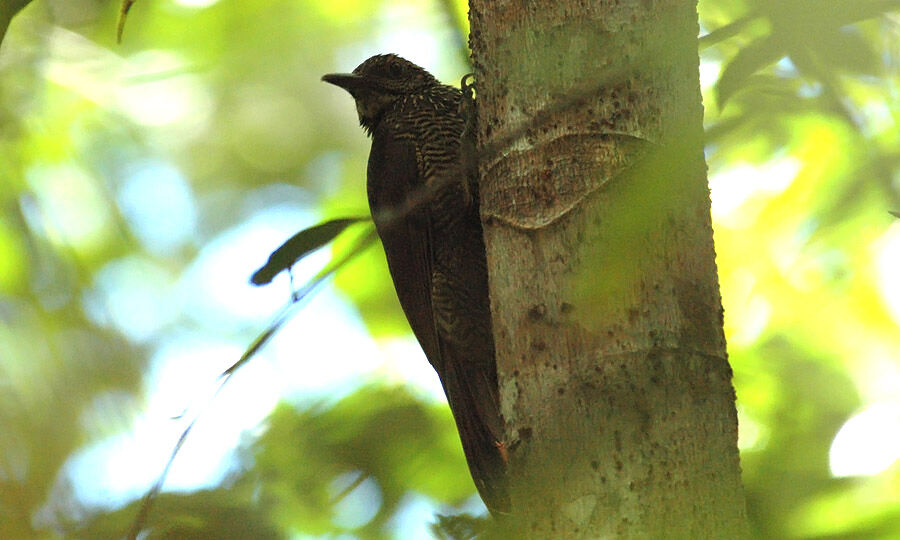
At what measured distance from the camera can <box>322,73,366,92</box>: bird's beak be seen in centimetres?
343

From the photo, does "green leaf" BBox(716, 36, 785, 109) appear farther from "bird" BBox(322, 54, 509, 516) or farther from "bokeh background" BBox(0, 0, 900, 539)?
"bird" BBox(322, 54, 509, 516)

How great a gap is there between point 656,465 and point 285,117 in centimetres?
371

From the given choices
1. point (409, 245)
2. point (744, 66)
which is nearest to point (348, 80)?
point (409, 245)

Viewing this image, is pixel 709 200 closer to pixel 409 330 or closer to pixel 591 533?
pixel 591 533

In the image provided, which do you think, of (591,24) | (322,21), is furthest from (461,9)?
(591,24)

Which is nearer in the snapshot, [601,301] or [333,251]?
[601,301]

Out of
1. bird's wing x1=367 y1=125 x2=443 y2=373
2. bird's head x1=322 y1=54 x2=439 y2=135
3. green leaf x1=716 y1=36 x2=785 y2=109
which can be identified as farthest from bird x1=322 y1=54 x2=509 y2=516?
green leaf x1=716 y1=36 x2=785 y2=109

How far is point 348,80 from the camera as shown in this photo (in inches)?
135

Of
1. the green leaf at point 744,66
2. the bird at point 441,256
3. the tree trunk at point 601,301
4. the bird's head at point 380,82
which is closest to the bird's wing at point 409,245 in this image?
the bird at point 441,256

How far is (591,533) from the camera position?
1144mm

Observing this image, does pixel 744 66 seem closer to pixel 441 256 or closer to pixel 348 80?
pixel 441 256

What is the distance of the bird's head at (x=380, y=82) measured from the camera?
3.40 m

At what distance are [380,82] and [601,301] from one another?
244cm

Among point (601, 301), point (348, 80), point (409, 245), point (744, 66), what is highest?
point (348, 80)
